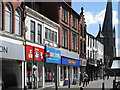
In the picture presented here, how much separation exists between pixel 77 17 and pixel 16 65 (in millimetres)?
20668

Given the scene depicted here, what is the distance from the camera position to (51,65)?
3005 centimetres

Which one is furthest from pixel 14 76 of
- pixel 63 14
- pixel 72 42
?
pixel 72 42

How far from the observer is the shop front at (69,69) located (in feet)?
107

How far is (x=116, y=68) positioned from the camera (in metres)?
16.8

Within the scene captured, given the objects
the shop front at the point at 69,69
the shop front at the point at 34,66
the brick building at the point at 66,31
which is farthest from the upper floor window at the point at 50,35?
the shop front at the point at 69,69

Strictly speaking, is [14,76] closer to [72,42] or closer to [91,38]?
[72,42]

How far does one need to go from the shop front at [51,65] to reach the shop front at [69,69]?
1578mm

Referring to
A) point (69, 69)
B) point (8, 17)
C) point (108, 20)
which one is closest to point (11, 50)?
point (8, 17)

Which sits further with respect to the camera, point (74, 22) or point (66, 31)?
point (74, 22)

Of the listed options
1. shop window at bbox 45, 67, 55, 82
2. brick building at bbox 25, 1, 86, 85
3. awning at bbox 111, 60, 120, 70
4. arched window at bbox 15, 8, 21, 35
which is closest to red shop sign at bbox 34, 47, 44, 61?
shop window at bbox 45, 67, 55, 82

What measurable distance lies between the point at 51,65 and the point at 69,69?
273 inches

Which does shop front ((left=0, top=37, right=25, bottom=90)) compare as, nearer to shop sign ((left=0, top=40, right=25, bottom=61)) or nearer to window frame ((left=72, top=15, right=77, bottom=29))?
shop sign ((left=0, top=40, right=25, bottom=61))

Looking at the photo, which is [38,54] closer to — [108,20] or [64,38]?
[64,38]

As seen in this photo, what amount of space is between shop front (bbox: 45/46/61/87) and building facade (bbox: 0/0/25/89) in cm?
603
